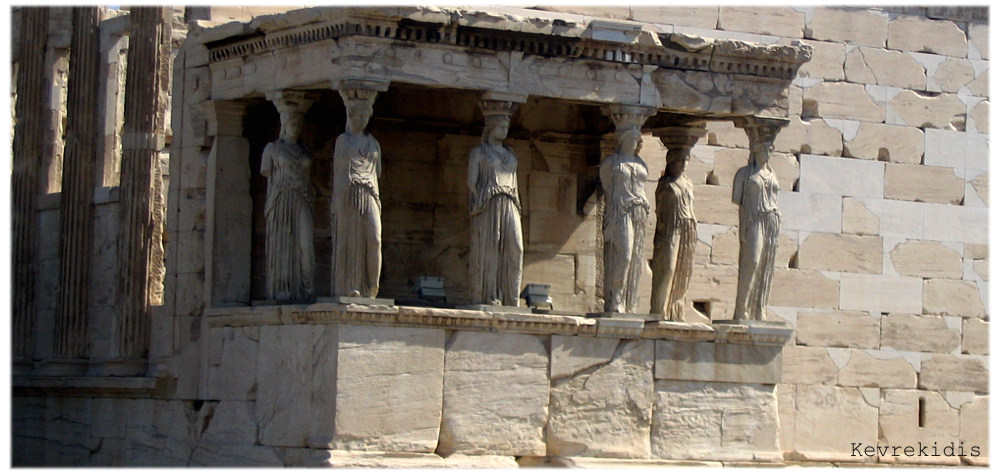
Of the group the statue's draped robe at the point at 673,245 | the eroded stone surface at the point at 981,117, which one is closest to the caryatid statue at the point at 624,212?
the statue's draped robe at the point at 673,245

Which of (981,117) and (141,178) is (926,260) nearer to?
(981,117)

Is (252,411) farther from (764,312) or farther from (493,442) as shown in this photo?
(764,312)

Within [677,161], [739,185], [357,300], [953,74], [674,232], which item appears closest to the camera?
[357,300]

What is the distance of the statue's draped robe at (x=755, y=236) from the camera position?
14992mm

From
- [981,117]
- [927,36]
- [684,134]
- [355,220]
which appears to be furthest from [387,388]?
[981,117]

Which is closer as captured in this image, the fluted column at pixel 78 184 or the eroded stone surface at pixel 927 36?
the fluted column at pixel 78 184

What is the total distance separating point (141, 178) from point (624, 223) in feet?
12.6

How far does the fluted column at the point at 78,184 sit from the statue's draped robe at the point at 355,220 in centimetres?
321

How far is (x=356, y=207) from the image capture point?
13758mm

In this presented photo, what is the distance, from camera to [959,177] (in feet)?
57.7

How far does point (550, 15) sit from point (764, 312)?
2814 millimetres

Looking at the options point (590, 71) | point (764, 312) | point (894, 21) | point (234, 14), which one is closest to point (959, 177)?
point (894, 21)

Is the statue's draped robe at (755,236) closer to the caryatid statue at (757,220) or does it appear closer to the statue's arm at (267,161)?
the caryatid statue at (757,220)

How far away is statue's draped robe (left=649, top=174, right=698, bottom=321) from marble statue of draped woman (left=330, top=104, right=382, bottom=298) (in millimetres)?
2476
